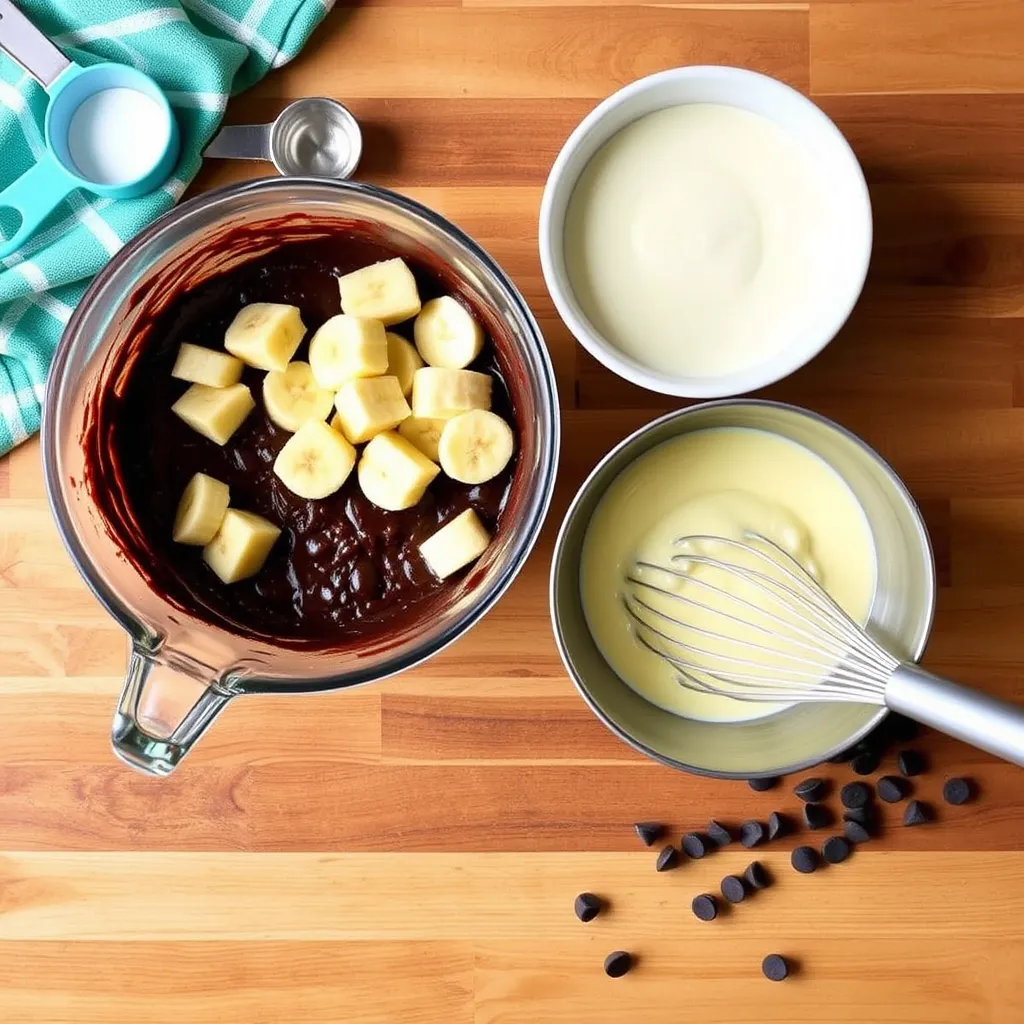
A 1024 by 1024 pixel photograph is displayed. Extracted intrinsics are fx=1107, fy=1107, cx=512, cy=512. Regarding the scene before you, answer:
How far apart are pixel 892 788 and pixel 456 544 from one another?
52cm

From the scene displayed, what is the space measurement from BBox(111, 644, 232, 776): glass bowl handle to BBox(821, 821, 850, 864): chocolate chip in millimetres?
625

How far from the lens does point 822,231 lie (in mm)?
992

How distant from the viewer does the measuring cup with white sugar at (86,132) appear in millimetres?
1060

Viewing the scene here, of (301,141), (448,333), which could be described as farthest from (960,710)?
(301,141)

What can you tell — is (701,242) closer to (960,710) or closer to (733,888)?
(960,710)

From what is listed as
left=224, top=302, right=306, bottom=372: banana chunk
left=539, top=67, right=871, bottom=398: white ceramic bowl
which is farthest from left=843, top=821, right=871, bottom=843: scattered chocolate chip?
left=224, top=302, right=306, bottom=372: banana chunk

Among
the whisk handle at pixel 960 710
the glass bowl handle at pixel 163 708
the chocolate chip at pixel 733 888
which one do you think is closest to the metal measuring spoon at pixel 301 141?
the glass bowl handle at pixel 163 708

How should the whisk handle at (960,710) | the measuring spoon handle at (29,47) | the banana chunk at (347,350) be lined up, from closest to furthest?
1. the whisk handle at (960,710)
2. the banana chunk at (347,350)
3. the measuring spoon handle at (29,47)

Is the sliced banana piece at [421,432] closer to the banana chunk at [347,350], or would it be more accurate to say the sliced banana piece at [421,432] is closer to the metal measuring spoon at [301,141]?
the banana chunk at [347,350]

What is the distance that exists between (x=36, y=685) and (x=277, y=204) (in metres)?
0.56

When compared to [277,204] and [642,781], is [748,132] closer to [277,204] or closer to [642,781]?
[277,204]

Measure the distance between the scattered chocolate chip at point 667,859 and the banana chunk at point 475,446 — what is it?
0.44m

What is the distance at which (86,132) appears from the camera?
1.09 meters

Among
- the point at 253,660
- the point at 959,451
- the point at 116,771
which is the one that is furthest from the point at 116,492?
the point at 959,451
